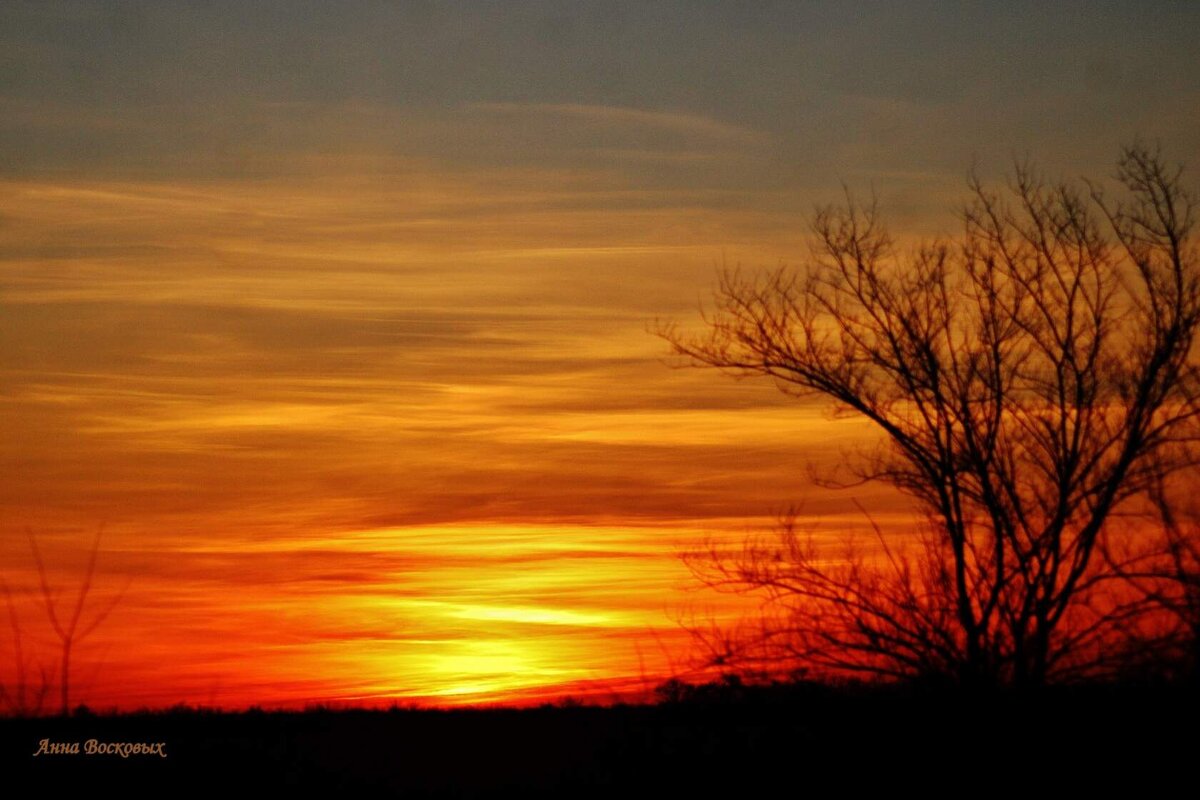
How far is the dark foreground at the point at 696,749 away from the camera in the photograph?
14.0 metres

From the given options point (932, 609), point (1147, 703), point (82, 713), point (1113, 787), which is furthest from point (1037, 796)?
point (82, 713)

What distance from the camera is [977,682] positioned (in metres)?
16.5

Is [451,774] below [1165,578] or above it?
below

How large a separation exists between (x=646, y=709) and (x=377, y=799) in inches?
183

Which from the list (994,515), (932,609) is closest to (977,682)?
(932,609)

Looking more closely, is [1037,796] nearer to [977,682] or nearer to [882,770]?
[882,770]

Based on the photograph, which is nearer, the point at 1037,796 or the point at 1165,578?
the point at 1037,796

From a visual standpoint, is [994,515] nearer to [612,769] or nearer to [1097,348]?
[1097,348]

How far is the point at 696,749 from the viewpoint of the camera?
1495cm

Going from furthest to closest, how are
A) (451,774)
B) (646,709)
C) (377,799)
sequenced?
(646,709)
(451,774)
(377,799)

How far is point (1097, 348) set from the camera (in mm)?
18047

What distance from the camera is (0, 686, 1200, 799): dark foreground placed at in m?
14.0

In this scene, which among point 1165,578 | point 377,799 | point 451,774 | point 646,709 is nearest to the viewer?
point 377,799

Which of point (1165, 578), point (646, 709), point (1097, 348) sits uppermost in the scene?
point (1097, 348)
